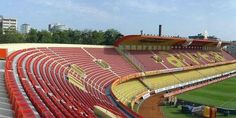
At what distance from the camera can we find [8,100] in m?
12.9

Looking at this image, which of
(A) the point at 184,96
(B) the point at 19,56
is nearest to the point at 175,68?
(A) the point at 184,96

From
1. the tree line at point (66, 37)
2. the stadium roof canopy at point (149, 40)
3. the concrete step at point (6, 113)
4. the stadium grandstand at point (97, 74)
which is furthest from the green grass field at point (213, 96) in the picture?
the tree line at point (66, 37)

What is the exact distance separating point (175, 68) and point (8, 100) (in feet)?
129

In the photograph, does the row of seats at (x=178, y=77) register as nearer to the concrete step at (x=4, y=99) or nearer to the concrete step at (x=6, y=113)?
the concrete step at (x=4, y=99)

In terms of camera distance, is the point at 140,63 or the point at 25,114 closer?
the point at 25,114

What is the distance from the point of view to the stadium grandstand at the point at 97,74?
14.8 meters

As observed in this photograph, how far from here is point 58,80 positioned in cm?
2325

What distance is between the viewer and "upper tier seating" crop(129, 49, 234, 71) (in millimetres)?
49166

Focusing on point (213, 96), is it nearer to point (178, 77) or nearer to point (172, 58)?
point (178, 77)

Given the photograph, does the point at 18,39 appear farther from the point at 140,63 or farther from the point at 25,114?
the point at 25,114

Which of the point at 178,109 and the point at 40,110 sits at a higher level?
the point at 40,110

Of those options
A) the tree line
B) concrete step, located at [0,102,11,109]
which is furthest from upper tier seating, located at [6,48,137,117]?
the tree line

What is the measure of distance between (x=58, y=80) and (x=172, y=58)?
3608cm

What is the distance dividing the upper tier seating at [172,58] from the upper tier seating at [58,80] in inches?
178
